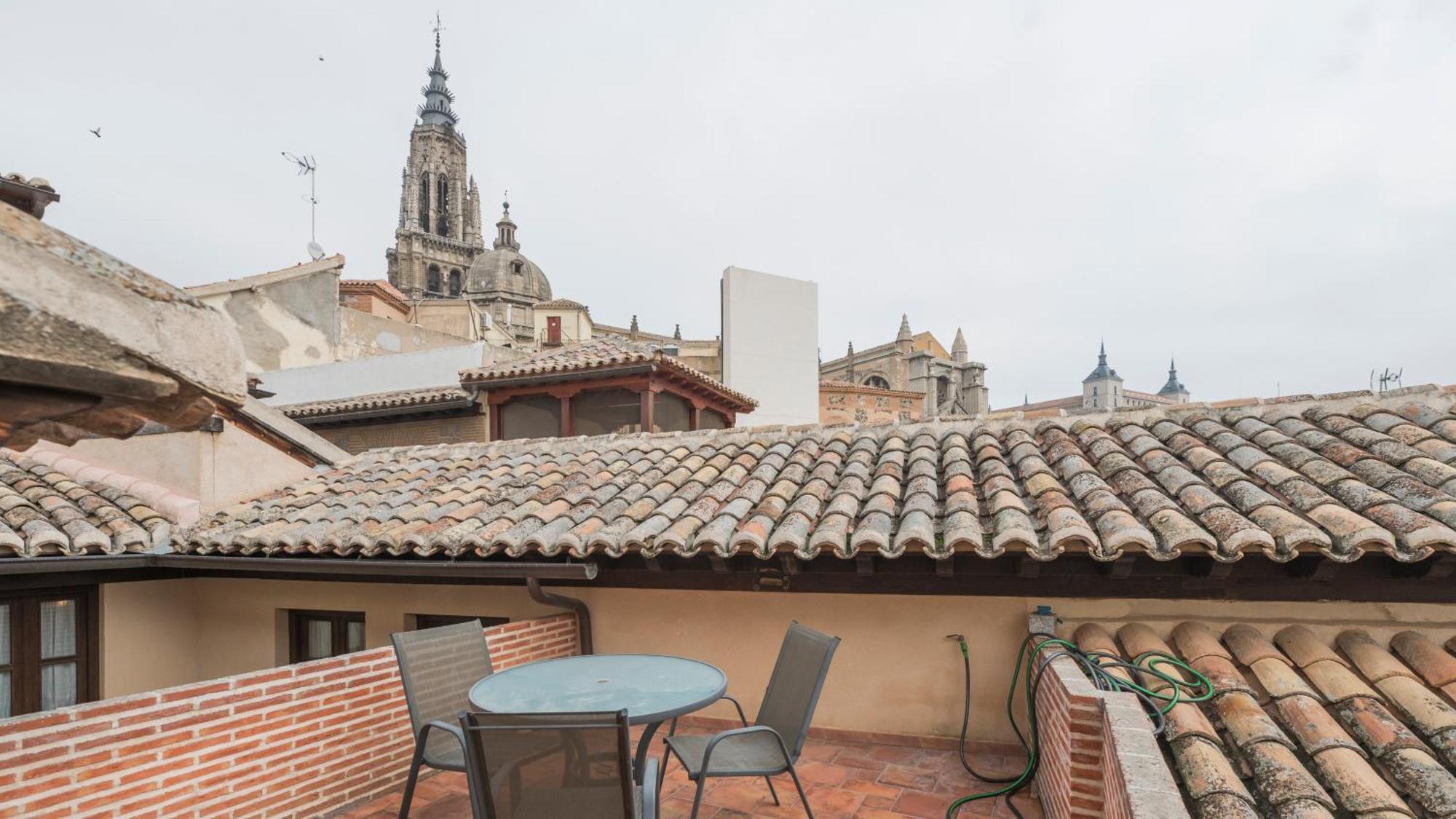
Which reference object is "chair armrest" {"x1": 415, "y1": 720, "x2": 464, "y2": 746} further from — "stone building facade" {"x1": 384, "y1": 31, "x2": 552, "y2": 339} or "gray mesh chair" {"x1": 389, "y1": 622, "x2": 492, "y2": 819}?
"stone building facade" {"x1": 384, "y1": 31, "x2": 552, "y2": 339}

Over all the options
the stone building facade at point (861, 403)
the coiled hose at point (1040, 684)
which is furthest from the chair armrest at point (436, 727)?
the stone building facade at point (861, 403)

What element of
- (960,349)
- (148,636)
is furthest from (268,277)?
(960,349)

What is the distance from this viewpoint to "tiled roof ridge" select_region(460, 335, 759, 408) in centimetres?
1032

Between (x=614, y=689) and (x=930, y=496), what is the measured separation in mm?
2490

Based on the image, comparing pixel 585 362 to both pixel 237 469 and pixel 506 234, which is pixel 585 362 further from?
pixel 506 234

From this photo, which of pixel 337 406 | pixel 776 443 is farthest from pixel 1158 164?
pixel 337 406

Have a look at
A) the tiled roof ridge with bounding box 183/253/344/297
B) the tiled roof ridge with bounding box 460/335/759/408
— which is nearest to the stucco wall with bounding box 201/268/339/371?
the tiled roof ridge with bounding box 183/253/344/297

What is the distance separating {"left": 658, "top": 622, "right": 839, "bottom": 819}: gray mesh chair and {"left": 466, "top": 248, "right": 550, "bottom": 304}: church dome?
4649cm

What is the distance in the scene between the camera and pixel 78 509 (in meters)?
6.20

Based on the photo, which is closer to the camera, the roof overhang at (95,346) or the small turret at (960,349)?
the roof overhang at (95,346)

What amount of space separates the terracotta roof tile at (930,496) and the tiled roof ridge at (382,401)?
5273mm

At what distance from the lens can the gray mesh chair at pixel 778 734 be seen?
3.19m

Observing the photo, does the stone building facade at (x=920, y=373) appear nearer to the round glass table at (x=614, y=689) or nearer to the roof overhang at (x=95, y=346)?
the round glass table at (x=614, y=689)

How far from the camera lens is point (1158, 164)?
51.2ft
